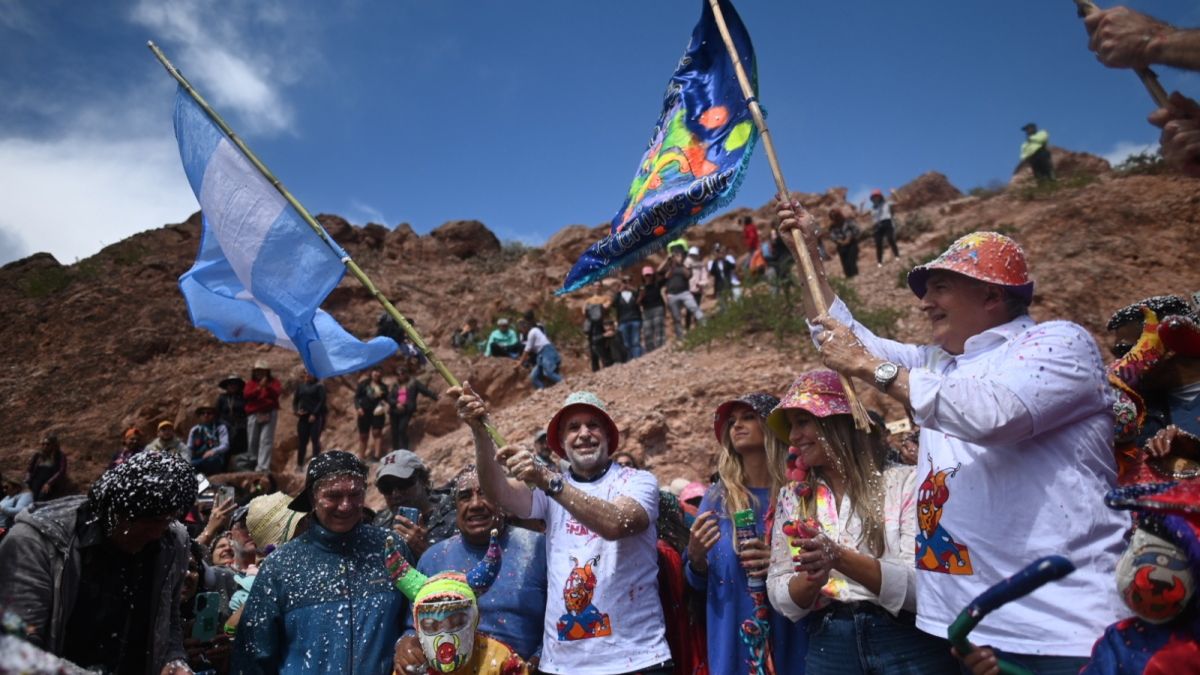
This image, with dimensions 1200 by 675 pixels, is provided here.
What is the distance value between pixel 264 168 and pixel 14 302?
2569 cm

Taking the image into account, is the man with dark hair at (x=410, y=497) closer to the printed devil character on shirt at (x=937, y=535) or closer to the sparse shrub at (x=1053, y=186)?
the printed devil character on shirt at (x=937, y=535)

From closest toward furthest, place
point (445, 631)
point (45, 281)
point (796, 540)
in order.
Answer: point (796, 540)
point (445, 631)
point (45, 281)

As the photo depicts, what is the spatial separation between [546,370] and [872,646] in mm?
12252

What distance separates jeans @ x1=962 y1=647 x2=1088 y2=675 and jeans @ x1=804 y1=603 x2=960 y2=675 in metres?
0.41

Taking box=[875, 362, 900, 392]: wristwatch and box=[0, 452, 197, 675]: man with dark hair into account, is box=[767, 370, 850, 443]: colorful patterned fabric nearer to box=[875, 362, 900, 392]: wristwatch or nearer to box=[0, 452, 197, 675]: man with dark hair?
box=[875, 362, 900, 392]: wristwatch

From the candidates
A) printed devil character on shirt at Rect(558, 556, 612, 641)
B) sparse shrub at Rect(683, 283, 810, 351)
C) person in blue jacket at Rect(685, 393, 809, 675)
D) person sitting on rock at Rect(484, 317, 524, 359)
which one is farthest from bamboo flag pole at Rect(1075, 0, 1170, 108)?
person sitting on rock at Rect(484, 317, 524, 359)

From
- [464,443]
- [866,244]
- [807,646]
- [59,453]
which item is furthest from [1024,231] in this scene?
[59,453]

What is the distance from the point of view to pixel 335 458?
12.2ft

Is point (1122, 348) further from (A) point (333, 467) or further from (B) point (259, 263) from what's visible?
(B) point (259, 263)

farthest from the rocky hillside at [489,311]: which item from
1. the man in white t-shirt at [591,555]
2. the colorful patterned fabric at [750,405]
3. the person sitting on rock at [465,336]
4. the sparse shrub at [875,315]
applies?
the man in white t-shirt at [591,555]

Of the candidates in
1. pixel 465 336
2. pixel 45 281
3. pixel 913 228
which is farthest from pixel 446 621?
pixel 45 281

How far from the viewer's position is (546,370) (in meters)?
14.9

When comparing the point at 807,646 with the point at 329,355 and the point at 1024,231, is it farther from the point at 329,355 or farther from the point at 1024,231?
the point at 1024,231

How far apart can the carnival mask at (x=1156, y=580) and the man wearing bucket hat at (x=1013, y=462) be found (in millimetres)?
444
